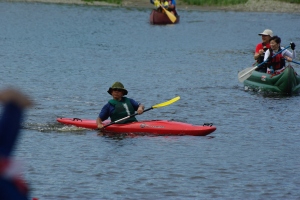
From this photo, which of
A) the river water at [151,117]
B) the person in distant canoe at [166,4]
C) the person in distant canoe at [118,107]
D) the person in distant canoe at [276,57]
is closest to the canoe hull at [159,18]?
the person in distant canoe at [166,4]

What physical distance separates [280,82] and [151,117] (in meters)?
4.29

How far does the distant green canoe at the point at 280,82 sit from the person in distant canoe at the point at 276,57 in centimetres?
24

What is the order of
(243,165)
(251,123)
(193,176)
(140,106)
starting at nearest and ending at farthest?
1. (193,176)
2. (243,165)
3. (140,106)
4. (251,123)

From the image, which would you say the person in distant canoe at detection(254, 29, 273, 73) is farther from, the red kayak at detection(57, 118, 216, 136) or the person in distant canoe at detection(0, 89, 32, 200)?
the person in distant canoe at detection(0, 89, 32, 200)

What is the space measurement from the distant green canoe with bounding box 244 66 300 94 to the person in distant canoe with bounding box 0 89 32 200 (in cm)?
1492

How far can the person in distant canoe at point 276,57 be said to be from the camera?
58.0ft

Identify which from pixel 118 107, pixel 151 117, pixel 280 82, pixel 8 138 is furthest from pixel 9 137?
pixel 280 82

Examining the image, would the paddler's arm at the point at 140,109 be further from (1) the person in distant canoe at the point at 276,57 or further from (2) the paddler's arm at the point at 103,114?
(1) the person in distant canoe at the point at 276,57

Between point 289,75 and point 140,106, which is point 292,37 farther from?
point 140,106

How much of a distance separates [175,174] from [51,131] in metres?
3.42

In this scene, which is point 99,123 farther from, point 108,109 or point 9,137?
point 9,137

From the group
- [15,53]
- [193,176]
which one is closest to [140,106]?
[193,176]

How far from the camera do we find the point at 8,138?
3479mm

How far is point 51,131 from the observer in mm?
13047
